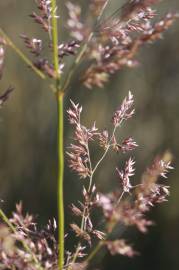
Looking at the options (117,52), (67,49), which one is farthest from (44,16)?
(117,52)

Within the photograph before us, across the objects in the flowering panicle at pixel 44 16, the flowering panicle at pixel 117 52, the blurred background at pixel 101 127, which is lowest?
the blurred background at pixel 101 127

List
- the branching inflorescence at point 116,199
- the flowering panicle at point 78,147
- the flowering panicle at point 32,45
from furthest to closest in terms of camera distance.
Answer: the flowering panicle at point 78,147
the flowering panicle at point 32,45
the branching inflorescence at point 116,199

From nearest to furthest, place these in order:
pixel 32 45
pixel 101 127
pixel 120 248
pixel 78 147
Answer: pixel 120 248
pixel 32 45
pixel 78 147
pixel 101 127

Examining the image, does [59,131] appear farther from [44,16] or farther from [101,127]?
[101,127]

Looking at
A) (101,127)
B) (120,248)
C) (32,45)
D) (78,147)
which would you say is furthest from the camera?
(101,127)

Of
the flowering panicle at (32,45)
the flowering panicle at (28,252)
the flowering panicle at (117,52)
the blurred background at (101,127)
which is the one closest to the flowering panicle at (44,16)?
the flowering panicle at (32,45)

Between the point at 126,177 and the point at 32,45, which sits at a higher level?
the point at 32,45

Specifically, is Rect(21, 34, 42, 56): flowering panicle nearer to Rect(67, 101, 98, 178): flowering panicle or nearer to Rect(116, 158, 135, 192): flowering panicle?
Rect(67, 101, 98, 178): flowering panicle

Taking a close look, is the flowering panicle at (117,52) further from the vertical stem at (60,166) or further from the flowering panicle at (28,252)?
the flowering panicle at (28,252)

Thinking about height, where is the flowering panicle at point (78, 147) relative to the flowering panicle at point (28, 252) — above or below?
above
